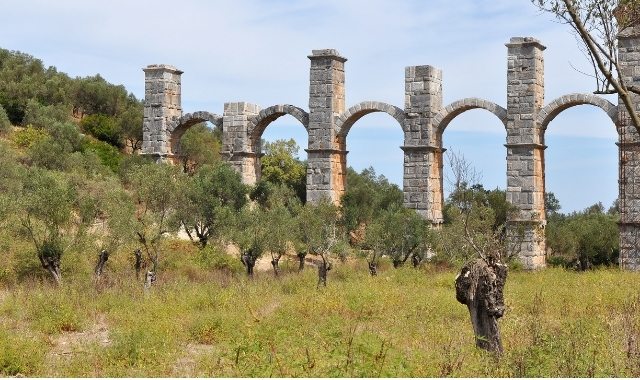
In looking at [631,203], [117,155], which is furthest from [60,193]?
[117,155]

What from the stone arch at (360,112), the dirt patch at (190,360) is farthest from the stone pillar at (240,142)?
the dirt patch at (190,360)

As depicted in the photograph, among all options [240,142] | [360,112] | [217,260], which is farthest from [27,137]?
[217,260]

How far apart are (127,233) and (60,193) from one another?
1.58 meters

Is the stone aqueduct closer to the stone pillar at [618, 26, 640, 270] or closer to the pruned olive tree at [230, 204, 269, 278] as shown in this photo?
the stone pillar at [618, 26, 640, 270]

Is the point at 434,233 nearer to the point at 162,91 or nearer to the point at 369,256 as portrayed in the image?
the point at 369,256

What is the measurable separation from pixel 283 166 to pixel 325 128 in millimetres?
19377

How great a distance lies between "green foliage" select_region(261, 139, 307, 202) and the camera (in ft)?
147

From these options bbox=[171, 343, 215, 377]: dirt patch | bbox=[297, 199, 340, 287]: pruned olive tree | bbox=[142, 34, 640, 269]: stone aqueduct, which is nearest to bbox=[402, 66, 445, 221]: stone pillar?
bbox=[142, 34, 640, 269]: stone aqueduct

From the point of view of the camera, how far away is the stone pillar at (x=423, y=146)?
1013 inches

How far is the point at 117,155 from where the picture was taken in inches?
1478

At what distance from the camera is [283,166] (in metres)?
46.1

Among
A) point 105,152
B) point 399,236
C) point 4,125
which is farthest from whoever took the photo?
point 105,152

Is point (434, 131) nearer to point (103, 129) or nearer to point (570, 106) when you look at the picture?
point (570, 106)

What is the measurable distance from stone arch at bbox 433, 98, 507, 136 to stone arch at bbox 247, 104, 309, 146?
3963 mm
